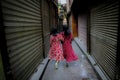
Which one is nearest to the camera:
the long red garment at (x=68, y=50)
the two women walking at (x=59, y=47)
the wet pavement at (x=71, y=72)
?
the wet pavement at (x=71, y=72)

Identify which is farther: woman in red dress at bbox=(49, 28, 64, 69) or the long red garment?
the long red garment

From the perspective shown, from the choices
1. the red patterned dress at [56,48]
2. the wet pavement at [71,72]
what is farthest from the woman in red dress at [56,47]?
the wet pavement at [71,72]

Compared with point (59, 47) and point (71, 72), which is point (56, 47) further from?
point (71, 72)

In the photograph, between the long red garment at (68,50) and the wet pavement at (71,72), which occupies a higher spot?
the long red garment at (68,50)

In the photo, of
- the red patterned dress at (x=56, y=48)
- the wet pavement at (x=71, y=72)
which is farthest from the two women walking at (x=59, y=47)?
the wet pavement at (x=71, y=72)

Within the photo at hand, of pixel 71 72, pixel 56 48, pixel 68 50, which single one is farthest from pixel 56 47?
pixel 71 72

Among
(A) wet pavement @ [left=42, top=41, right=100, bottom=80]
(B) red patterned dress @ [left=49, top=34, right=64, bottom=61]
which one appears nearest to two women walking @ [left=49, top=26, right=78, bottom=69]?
(B) red patterned dress @ [left=49, top=34, right=64, bottom=61]

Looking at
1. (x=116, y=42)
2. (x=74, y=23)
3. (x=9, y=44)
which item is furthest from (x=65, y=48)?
(x=74, y=23)

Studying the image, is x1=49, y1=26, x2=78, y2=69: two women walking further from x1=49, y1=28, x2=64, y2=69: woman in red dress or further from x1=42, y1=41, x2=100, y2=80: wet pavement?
x1=42, y1=41, x2=100, y2=80: wet pavement

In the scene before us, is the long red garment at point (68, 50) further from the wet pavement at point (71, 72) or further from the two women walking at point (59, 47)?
the wet pavement at point (71, 72)

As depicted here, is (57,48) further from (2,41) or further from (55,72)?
(2,41)

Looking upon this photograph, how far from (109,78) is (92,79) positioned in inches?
27.8

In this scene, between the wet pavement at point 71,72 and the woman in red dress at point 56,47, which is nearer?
the wet pavement at point 71,72

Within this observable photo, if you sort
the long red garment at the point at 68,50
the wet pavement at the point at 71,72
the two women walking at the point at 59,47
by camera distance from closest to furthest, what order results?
1. the wet pavement at the point at 71,72
2. the two women walking at the point at 59,47
3. the long red garment at the point at 68,50
